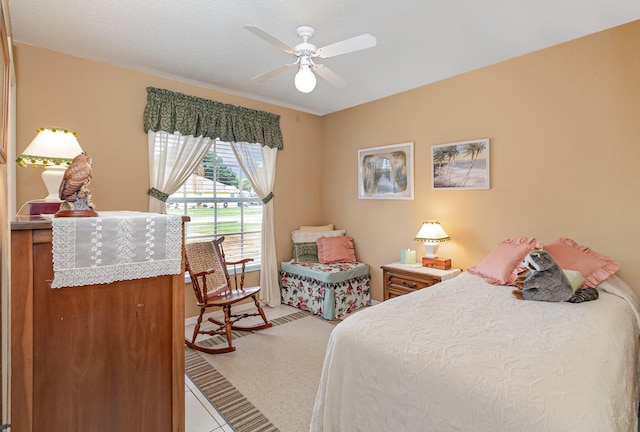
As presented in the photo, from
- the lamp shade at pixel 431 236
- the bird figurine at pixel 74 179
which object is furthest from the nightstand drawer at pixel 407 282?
the bird figurine at pixel 74 179

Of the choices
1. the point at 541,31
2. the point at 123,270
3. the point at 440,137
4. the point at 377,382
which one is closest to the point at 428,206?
the point at 440,137

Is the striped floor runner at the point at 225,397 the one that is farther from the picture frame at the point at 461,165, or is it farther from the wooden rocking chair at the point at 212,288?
the picture frame at the point at 461,165

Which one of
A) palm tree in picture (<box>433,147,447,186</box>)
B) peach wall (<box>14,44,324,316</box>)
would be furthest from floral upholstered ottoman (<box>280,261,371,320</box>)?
palm tree in picture (<box>433,147,447,186</box>)

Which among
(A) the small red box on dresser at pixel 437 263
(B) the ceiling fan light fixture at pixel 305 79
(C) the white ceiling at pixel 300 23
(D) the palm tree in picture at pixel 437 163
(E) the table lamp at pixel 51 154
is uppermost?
(C) the white ceiling at pixel 300 23

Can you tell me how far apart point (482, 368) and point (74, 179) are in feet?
6.00

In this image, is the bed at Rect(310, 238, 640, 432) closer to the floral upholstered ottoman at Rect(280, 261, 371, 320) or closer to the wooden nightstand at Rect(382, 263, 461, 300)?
the wooden nightstand at Rect(382, 263, 461, 300)

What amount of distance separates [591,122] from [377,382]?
8.84ft

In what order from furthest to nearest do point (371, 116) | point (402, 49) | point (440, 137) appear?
point (371, 116) → point (440, 137) → point (402, 49)

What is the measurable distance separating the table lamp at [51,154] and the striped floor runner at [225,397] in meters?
1.64

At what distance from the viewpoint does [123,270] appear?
1.28 metres

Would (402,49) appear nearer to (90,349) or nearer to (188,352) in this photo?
(90,349)

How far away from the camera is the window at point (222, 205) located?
368 centimetres

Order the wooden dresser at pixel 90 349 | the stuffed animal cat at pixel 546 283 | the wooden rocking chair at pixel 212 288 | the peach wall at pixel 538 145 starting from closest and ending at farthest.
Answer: the wooden dresser at pixel 90 349 < the stuffed animal cat at pixel 546 283 < the peach wall at pixel 538 145 < the wooden rocking chair at pixel 212 288

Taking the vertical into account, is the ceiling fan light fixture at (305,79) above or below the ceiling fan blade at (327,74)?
below
